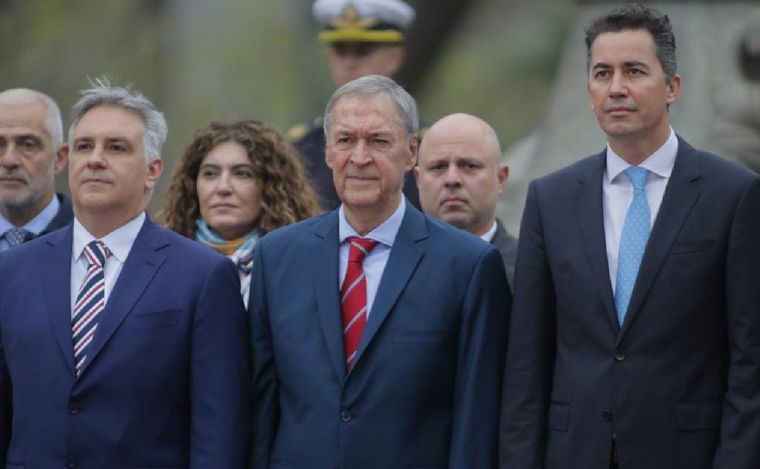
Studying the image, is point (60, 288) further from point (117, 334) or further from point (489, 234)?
point (489, 234)

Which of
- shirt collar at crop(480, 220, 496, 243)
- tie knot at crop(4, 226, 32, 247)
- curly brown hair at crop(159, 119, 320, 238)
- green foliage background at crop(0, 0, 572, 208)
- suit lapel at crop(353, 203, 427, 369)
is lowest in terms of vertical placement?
suit lapel at crop(353, 203, 427, 369)

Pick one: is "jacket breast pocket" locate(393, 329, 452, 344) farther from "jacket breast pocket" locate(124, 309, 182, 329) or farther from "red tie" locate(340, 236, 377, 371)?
"jacket breast pocket" locate(124, 309, 182, 329)

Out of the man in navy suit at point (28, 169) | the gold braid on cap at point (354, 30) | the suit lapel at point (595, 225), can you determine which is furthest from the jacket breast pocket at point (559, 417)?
the gold braid on cap at point (354, 30)

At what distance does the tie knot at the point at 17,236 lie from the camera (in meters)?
7.57

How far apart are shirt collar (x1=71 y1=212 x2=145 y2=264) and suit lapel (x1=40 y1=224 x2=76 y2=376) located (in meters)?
0.03

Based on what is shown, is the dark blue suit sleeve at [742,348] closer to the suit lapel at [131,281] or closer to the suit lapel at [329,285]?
the suit lapel at [329,285]

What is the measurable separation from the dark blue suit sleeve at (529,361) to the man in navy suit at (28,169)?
7.15 ft

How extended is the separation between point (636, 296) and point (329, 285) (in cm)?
97

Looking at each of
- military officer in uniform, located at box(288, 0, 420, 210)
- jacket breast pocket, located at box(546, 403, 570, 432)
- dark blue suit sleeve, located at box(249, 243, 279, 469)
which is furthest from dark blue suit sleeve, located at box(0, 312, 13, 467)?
military officer in uniform, located at box(288, 0, 420, 210)

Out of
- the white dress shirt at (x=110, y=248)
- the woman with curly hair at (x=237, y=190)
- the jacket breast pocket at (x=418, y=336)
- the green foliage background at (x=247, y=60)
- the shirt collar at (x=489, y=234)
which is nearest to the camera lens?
the jacket breast pocket at (x=418, y=336)

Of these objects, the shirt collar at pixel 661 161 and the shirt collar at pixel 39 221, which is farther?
the shirt collar at pixel 39 221

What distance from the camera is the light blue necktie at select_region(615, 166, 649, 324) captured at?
6.05m

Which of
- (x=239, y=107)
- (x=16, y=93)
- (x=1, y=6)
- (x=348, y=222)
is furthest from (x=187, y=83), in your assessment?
(x=348, y=222)

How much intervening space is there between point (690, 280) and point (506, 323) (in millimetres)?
648
